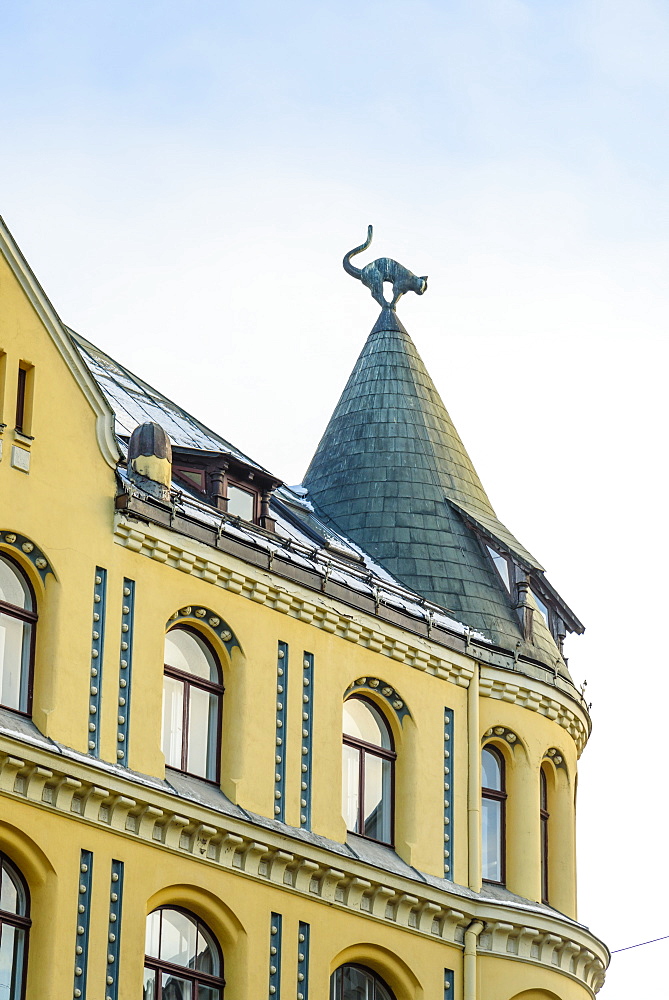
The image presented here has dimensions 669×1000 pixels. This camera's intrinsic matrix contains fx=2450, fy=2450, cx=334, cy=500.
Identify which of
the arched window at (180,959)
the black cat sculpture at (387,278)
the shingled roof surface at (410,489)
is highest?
the black cat sculpture at (387,278)

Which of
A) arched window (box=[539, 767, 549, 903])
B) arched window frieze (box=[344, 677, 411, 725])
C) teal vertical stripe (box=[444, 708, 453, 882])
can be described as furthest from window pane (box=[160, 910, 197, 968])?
arched window (box=[539, 767, 549, 903])

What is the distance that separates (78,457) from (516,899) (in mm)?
9866

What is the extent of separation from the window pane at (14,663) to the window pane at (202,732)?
3.00 m

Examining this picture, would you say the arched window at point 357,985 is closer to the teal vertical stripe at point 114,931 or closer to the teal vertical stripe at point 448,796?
the teal vertical stripe at point 448,796

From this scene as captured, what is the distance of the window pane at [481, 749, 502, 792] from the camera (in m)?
38.6

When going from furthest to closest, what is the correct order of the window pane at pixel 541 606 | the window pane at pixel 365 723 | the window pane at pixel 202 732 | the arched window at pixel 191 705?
the window pane at pixel 541 606, the window pane at pixel 365 723, the window pane at pixel 202 732, the arched window at pixel 191 705

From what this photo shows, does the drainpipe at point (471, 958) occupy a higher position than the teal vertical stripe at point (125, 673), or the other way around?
the teal vertical stripe at point (125, 673)

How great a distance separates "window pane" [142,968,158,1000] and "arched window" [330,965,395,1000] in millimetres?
3309

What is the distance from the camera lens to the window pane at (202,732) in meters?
34.5

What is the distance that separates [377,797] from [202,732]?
3.52 metres

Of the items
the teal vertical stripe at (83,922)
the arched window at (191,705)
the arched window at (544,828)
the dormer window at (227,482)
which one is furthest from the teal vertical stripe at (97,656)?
the arched window at (544,828)

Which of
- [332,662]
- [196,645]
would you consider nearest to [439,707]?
[332,662]

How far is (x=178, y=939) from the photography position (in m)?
33.1

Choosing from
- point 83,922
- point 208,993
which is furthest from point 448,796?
point 83,922
